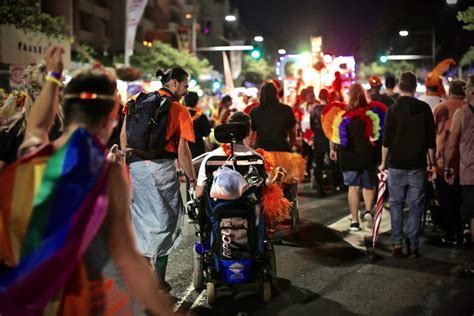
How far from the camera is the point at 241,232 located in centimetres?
576

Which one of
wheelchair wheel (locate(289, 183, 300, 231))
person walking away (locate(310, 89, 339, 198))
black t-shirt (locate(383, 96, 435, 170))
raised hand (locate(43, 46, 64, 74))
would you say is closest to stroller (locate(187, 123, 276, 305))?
black t-shirt (locate(383, 96, 435, 170))

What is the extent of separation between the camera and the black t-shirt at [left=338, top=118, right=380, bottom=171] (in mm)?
9188

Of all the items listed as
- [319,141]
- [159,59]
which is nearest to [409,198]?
[319,141]

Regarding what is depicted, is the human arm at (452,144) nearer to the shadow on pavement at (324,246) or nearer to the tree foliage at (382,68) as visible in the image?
the shadow on pavement at (324,246)

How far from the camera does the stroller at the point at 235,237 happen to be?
5.73 m

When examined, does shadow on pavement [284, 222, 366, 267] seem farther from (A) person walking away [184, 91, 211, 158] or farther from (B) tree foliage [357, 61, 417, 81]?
(B) tree foliage [357, 61, 417, 81]

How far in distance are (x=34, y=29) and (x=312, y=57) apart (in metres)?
7.74

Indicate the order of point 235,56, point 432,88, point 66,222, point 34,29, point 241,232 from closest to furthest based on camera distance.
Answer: point 66,222 → point 241,232 → point 432,88 → point 34,29 → point 235,56

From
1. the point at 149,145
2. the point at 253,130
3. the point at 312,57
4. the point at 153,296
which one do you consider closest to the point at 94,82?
the point at 153,296

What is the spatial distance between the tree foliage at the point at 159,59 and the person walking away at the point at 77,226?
126 feet

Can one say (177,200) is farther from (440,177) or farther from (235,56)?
(235,56)

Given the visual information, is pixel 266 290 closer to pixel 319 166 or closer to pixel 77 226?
pixel 77 226

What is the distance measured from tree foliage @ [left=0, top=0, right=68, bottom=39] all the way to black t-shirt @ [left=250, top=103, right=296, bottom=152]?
944 cm

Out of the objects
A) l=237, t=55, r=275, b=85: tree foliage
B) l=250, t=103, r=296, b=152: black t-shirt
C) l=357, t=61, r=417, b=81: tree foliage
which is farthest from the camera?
l=357, t=61, r=417, b=81: tree foliage
